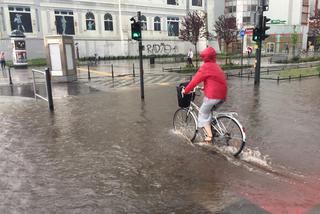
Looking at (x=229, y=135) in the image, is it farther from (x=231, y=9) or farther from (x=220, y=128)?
(x=231, y=9)

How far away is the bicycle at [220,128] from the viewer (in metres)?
6.12

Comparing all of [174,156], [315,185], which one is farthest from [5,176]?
[315,185]

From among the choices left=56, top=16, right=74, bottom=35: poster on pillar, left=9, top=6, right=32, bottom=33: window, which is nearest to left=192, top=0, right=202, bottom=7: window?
left=56, top=16, right=74, bottom=35: poster on pillar

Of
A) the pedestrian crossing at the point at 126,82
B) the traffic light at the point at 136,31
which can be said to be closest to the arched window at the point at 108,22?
the pedestrian crossing at the point at 126,82

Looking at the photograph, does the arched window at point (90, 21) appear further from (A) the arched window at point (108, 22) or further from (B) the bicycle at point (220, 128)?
(B) the bicycle at point (220, 128)

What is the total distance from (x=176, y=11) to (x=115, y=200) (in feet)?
196

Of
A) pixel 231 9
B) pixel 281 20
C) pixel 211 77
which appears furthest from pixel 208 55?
pixel 231 9

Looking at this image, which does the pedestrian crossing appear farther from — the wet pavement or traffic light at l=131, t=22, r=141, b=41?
the wet pavement

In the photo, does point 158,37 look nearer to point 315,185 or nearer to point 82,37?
point 82,37

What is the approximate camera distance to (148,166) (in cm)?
577

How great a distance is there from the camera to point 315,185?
4.89 metres

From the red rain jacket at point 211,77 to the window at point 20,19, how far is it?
4284 centimetres

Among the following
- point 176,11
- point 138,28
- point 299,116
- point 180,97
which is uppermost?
point 176,11

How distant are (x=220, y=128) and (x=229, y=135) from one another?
22 cm
